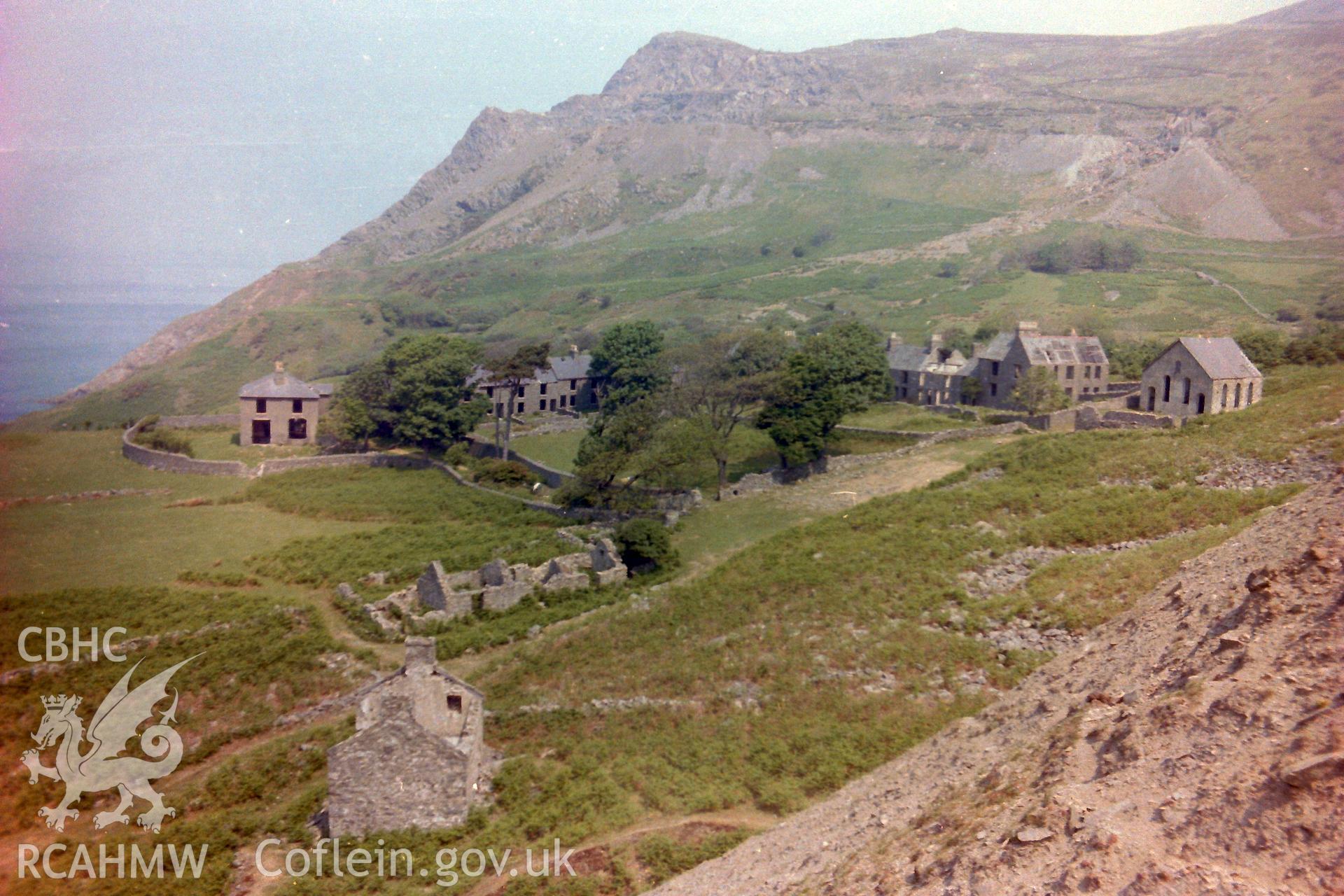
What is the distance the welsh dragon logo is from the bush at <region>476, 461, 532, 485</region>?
2430 centimetres

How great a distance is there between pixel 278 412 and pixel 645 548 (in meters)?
35.6

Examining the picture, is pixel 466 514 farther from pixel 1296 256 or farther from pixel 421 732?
pixel 1296 256

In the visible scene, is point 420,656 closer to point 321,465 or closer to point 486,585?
point 486,585

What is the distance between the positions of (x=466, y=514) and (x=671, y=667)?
21514 millimetres

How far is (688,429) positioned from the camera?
41938 mm

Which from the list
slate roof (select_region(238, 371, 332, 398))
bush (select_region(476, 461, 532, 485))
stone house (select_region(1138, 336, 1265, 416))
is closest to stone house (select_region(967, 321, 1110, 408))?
stone house (select_region(1138, 336, 1265, 416))

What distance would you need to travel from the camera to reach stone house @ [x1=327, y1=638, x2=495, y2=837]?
1708 cm

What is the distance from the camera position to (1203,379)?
3984cm

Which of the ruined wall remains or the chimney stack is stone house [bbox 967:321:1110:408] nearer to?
the ruined wall remains

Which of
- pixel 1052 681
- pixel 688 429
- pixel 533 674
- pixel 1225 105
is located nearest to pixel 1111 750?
pixel 1052 681

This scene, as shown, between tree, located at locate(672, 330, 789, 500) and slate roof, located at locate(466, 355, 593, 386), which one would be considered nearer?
tree, located at locate(672, 330, 789, 500)

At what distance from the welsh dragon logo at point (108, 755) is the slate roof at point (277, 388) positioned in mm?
36409

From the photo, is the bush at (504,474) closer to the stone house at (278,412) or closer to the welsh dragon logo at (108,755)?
the stone house at (278,412)

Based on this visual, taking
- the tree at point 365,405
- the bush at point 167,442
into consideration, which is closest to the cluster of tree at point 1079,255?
the tree at point 365,405
